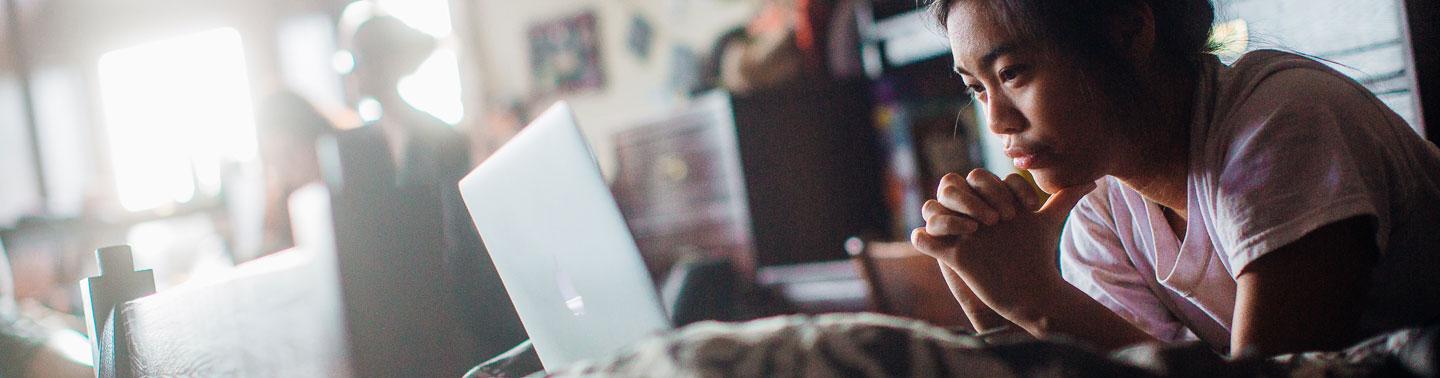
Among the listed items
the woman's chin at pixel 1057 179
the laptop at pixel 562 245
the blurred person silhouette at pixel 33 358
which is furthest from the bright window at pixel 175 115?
the woman's chin at pixel 1057 179

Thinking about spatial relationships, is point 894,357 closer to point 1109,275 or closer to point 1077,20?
point 1077,20

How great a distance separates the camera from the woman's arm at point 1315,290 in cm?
64

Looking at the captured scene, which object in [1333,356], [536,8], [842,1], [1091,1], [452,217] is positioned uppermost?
[536,8]

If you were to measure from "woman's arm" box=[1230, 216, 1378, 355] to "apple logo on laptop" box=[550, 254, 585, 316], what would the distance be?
502 mm

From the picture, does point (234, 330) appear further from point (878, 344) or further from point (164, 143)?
point (164, 143)

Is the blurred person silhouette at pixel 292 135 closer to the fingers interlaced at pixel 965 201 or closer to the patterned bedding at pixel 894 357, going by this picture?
the fingers interlaced at pixel 965 201

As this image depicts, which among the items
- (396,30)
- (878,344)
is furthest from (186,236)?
(878,344)

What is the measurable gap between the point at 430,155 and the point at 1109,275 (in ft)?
4.25

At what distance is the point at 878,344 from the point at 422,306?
0.77m

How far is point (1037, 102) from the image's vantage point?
0.80 meters

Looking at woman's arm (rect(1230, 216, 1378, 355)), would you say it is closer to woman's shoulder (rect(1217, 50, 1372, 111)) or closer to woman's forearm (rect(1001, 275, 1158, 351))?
woman's shoulder (rect(1217, 50, 1372, 111))

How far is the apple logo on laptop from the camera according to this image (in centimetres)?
78

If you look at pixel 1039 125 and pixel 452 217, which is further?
pixel 452 217

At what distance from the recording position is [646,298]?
0.69 m
